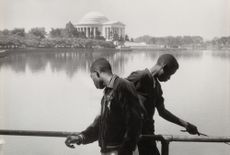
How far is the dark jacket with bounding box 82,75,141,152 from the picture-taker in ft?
4.44

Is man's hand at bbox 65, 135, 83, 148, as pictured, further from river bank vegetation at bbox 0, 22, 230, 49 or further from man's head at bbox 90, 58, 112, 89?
river bank vegetation at bbox 0, 22, 230, 49

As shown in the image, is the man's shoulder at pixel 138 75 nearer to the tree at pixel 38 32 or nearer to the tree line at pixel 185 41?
the tree line at pixel 185 41

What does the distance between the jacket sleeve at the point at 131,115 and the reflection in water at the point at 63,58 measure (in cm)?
207

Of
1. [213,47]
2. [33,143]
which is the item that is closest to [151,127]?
[213,47]

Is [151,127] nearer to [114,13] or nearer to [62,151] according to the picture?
[114,13]

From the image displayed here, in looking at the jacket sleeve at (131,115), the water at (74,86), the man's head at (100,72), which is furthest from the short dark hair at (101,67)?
the water at (74,86)

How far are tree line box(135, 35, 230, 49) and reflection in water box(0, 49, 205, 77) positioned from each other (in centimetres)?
9

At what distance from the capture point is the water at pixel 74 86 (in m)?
3.65

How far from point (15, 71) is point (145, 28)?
1.41m

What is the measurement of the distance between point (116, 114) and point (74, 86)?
2.60 m

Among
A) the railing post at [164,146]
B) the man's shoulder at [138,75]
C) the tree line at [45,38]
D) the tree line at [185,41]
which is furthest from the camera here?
the tree line at [45,38]

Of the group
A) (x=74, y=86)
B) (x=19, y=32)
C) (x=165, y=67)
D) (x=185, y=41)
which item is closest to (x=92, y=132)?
(x=165, y=67)

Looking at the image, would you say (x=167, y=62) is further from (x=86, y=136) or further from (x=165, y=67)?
(x=86, y=136)

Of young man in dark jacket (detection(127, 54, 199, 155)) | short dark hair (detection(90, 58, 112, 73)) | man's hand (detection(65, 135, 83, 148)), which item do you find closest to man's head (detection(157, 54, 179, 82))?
young man in dark jacket (detection(127, 54, 199, 155))
